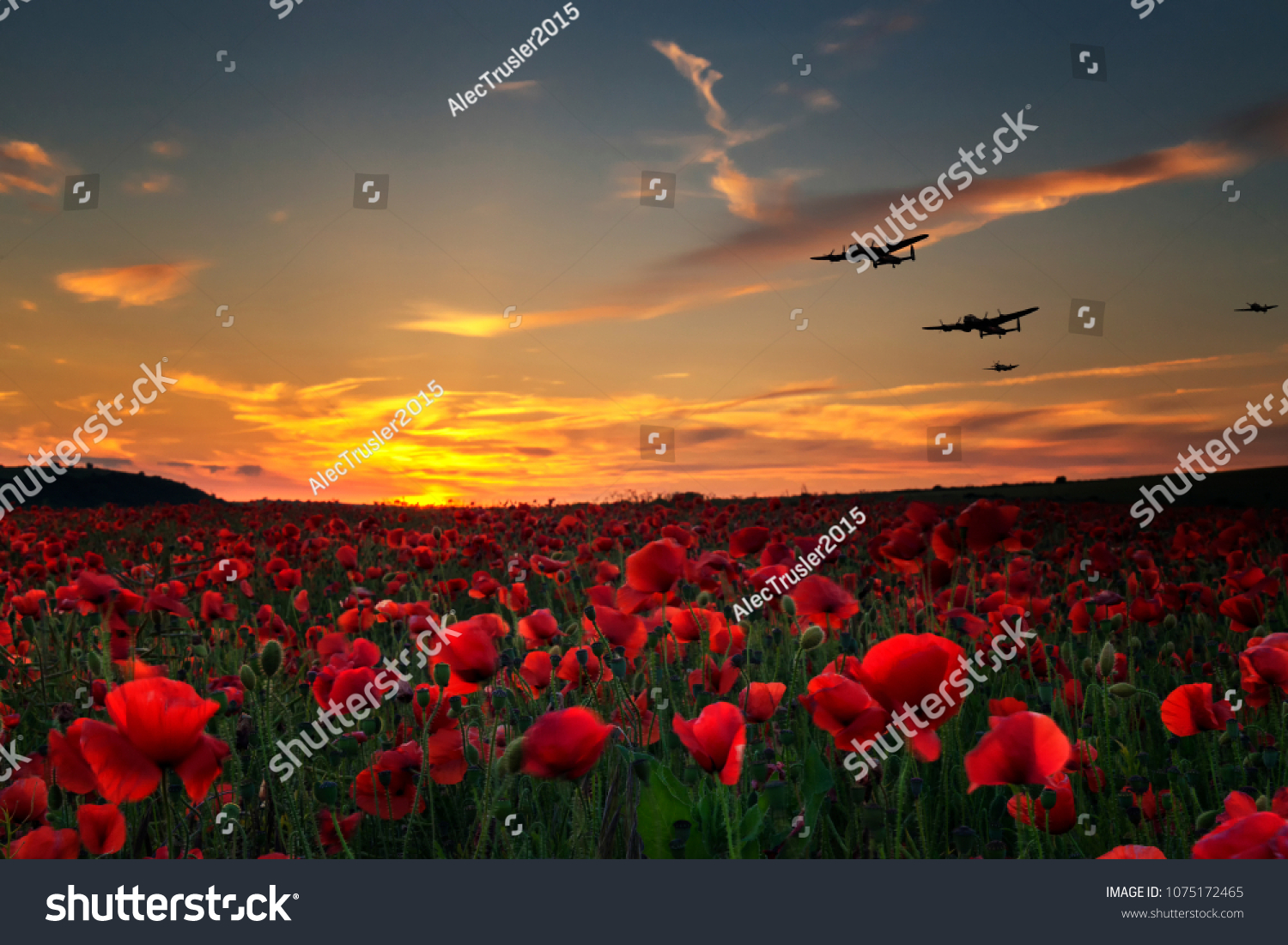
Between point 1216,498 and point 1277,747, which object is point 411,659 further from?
point 1216,498

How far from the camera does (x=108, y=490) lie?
94.0 ft

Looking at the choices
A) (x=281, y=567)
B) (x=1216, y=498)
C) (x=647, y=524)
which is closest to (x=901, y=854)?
(x=281, y=567)

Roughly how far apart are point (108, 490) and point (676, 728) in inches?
1318

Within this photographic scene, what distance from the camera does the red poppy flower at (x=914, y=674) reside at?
1394 millimetres

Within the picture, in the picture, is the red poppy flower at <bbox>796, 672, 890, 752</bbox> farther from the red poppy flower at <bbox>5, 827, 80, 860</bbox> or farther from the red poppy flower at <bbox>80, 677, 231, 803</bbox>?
the red poppy flower at <bbox>5, 827, 80, 860</bbox>

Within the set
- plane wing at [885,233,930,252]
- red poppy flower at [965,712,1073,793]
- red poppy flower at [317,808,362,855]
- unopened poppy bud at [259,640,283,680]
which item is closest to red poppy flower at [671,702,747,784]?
red poppy flower at [965,712,1073,793]

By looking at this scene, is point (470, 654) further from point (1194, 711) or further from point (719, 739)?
point (1194, 711)

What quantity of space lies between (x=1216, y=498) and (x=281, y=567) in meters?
19.9

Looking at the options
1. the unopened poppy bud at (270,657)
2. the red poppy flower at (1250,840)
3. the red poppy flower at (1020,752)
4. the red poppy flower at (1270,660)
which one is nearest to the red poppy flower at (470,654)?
the unopened poppy bud at (270,657)

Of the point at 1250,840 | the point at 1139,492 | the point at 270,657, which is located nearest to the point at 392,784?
the point at 270,657

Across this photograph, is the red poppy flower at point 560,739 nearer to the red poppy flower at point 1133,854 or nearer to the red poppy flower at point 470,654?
the red poppy flower at point 470,654

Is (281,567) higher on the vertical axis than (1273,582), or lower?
higher

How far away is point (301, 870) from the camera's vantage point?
4.75ft

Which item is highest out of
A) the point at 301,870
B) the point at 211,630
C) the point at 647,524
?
the point at 647,524
